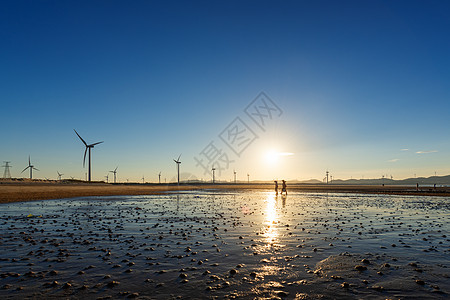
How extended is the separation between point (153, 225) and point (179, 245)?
8236 millimetres

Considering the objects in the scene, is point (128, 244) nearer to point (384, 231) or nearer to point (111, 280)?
point (111, 280)

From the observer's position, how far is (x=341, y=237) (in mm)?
18094

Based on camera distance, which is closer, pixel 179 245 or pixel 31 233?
pixel 179 245

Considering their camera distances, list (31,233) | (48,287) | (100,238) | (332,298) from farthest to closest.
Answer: (31,233), (100,238), (48,287), (332,298)

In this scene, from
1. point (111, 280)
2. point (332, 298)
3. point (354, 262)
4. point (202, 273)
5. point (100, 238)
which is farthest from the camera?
point (100, 238)

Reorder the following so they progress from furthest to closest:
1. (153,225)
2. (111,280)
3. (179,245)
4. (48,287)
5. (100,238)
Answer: (153,225)
(100,238)
(179,245)
(111,280)
(48,287)

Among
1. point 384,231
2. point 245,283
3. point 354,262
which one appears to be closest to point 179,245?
point 245,283

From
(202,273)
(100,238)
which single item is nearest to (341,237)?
(202,273)

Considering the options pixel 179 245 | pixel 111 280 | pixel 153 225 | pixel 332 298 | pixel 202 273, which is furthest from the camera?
pixel 153 225

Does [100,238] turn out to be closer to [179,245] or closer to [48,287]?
[179,245]

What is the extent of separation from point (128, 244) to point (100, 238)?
2904mm

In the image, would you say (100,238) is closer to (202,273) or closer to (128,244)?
(128,244)

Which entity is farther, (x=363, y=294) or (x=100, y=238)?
(x=100, y=238)

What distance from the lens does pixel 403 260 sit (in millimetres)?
12836
